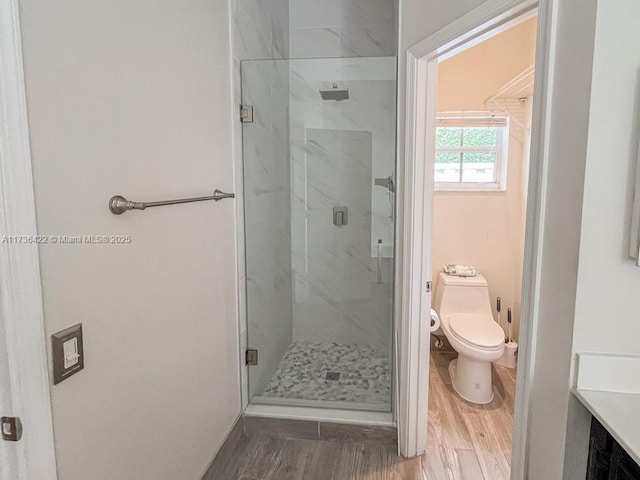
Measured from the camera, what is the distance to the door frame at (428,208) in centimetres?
134

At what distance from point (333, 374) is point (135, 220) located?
1.71m

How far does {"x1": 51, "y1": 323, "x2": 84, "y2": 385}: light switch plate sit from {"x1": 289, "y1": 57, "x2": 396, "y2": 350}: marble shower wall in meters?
1.67

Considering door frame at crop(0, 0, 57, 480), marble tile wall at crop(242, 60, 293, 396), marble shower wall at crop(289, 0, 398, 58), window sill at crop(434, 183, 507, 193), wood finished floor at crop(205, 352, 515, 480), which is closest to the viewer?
door frame at crop(0, 0, 57, 480)

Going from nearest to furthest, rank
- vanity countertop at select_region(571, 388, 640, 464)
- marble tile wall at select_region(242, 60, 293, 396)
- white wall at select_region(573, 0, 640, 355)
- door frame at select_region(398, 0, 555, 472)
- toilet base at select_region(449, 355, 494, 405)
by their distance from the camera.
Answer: vanity countertop at select_region(571, 388, 640, 464) → white wall at select_region(573, 0, 640, 355) → door frame at select_region(398, 0, 555, 472) → marble tile wall at select_region(242, 60, 293, 396) → toilet base at select_region(449, 355, 494, 405)

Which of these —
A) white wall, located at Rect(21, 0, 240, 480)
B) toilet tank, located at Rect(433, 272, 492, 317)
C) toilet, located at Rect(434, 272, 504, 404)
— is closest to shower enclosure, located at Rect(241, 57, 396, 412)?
white wall, located at Rect(21, 0, 240, 480)

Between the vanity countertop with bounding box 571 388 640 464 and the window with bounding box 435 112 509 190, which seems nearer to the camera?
the vanity countertop with bounding box 571 388 640 464

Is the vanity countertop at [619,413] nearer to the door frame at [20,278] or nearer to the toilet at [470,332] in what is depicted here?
the door frame at [20,278]

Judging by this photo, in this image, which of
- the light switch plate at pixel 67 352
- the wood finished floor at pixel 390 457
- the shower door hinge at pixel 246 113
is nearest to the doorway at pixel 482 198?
the wood finished floor at pixel 390 457

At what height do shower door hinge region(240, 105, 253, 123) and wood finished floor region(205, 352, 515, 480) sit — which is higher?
shower door hinge region(240, 105, 253, 123)

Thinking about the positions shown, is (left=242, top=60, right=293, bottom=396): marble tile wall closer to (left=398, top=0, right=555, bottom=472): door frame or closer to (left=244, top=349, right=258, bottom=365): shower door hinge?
(left=244, top=349, right=258, bottom=365): shower door hinge

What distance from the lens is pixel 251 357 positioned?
253 cm

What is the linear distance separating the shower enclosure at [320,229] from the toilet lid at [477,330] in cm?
63

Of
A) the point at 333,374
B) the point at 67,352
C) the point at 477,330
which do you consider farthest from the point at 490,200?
the point at 67,352

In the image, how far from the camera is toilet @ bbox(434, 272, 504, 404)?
2.77 meters
